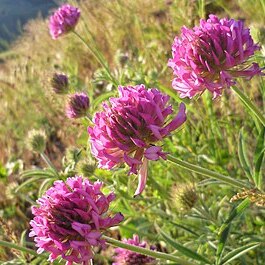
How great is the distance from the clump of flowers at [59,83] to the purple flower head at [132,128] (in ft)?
4.35

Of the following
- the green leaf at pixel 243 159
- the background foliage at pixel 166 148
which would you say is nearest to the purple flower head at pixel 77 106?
the background foliage at pixel 166 148

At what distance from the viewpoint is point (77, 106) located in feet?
7.15

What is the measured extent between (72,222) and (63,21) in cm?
177

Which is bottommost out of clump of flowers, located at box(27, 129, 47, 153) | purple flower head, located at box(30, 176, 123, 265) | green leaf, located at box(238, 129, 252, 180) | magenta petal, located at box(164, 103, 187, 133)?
green leaf, located at box(238, 129, 252, 180)

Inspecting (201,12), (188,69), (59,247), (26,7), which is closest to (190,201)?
(188,69)

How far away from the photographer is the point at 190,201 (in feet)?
6.29

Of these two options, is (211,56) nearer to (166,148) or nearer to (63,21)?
(166,148)

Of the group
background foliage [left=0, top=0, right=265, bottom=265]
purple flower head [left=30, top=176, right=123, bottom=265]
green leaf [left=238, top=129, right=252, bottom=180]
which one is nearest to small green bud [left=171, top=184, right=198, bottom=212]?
background foliage [left=0, top=0, right=265, bottom=265]

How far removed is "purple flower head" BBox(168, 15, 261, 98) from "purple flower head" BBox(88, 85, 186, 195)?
13 centimetres

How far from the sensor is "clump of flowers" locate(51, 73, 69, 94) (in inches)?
102

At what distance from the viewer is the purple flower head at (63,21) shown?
110 inches

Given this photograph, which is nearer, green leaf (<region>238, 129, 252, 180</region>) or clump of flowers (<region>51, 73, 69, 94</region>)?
green leaf (<region>238, 129, 252, 180</region>)

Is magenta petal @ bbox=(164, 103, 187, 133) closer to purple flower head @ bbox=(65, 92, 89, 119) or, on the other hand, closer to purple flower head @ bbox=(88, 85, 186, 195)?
purple flower head @ bbox=(88, 85, 186, 195)

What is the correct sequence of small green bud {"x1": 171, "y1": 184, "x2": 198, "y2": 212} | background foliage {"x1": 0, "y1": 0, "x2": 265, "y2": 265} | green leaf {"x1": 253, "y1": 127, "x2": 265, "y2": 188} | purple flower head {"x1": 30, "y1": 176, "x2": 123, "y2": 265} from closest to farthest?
purple flower head {"x1": 30, "y1": 176, "x2": 123, "y2": 265} < green leaf {"x1": 253, "y1": 127, "x2": 265, "y2": 188} < small green bud {"x1": 171, "y1": 184, "x2": 198, "y2": 212} < background foliage {"x1": 0, "y1": 0, "x2": 265, "y2": 265}
